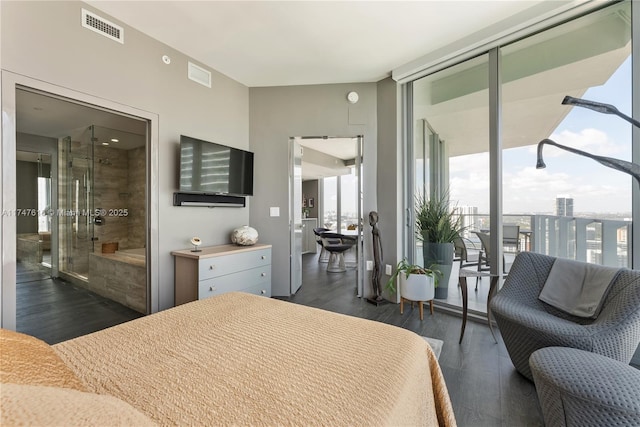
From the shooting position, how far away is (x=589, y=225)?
2.33 meters

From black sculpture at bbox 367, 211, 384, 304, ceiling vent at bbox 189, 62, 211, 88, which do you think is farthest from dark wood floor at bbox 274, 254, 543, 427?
ceiling vent at bbox 189, 62, 211, 88

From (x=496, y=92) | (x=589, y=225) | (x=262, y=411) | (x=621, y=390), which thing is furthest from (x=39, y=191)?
(x=589, y=225)

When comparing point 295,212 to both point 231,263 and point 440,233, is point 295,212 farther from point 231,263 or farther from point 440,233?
point 440,233

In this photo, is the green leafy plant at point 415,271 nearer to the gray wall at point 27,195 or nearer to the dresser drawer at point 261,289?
the dresser drawer at point 261,289

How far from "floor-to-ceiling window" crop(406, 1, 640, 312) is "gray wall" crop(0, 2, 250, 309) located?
2.57m

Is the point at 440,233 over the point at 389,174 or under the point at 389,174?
under

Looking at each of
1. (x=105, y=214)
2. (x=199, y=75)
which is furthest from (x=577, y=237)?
(x=105, y=214)

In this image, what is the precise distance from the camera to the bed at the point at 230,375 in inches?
20.8

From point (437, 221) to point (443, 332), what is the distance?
127 centimetres

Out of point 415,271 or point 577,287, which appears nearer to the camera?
point 577,287

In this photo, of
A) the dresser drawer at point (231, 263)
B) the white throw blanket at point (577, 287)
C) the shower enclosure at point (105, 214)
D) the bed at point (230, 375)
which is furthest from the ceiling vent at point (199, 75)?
the white throw blanket at point (577, 287)

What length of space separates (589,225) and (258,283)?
131 inches

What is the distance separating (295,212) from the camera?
3.80 m

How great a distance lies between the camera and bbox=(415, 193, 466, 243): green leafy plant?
312 cm
